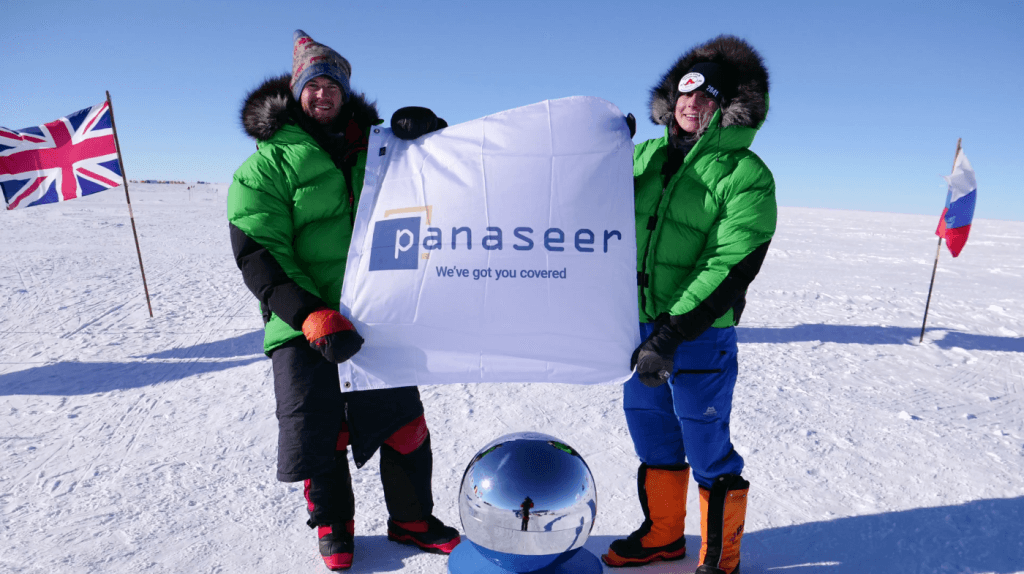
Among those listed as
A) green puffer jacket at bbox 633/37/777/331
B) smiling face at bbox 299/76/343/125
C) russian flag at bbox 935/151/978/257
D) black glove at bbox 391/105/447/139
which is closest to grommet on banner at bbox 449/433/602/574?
green puffer jacket at bbox 633/37/777/331

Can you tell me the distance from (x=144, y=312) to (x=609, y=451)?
597 centimetres

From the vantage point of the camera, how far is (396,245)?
173 cm

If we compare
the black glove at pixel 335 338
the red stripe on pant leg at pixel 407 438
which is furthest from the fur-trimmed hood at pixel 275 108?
the red stripe on pant leg at pixel 407 438

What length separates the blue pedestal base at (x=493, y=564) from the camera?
3.77 feet

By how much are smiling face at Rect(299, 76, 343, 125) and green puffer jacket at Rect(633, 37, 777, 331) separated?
4.02 ft

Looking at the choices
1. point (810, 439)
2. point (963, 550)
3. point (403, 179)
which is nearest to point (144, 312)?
point (403, 179)

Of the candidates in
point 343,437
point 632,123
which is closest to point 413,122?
point 632,123

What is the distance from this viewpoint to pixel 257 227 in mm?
1909

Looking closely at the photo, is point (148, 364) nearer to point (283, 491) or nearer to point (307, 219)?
point (283, 491)

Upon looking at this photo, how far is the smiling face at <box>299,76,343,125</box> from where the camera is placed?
2094mm

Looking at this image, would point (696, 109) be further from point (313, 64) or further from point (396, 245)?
point (313, 64)

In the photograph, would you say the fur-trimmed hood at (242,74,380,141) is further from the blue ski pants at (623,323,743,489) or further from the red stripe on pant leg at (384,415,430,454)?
the blue ski pants at (623,323,743,489)

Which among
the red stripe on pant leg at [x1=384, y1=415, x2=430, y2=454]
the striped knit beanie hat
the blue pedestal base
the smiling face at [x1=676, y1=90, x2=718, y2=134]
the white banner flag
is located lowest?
the red stripe on pant leg at [x1=384, y1=415, x2=430, y2=454]

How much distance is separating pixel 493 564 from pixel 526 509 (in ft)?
0.60
